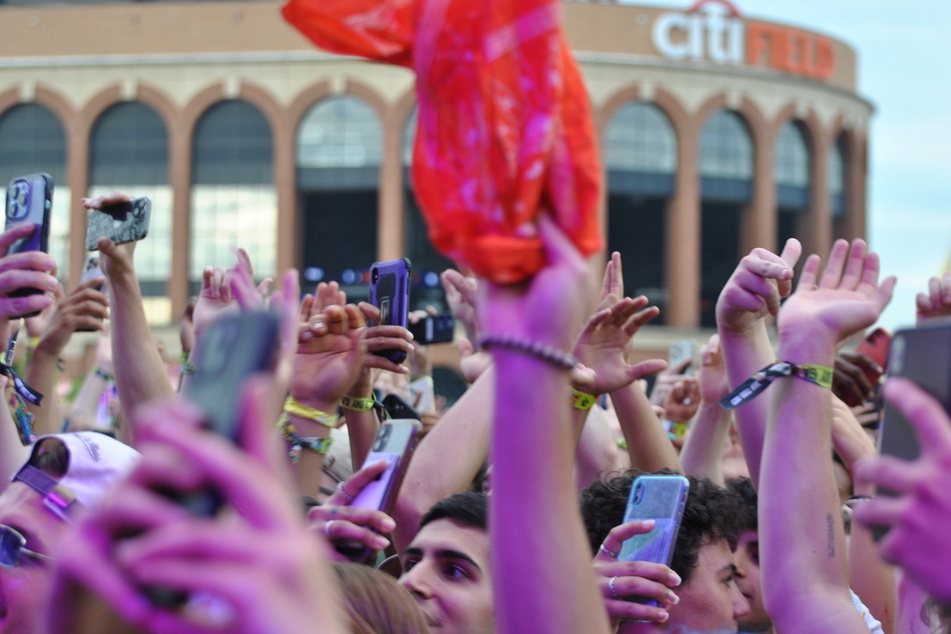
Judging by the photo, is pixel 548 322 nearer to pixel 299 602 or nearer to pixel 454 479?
pixel 299 602

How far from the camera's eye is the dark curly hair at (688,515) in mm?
3166

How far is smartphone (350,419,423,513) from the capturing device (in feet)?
7.41

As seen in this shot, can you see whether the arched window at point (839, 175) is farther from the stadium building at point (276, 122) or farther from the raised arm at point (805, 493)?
the raised arm at point (805, 493)

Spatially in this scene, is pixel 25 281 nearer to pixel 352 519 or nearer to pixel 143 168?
pixel 352 519

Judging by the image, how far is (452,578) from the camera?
110 inches

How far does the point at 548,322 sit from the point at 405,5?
1.74ft

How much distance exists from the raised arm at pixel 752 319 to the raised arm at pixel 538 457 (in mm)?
1354

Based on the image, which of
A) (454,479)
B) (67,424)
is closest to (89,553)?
(454,479)

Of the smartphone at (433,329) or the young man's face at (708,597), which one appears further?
the smartphone at (433,329)

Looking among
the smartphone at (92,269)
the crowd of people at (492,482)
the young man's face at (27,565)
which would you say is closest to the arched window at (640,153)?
the smartphone at (92,269)

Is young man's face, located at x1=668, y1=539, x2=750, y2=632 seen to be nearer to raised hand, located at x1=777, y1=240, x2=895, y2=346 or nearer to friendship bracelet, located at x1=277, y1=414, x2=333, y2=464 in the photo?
raised hand, located at x1=777, y1=240, x2=895, y2=346

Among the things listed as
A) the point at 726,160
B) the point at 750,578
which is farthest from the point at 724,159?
the point at 750,578

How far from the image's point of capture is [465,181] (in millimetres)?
1585

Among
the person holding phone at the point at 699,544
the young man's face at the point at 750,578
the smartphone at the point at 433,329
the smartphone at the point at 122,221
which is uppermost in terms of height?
the smartphone at the point at 122,221
